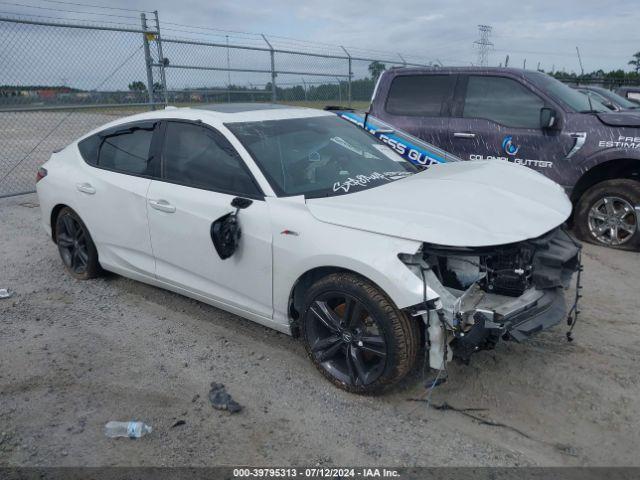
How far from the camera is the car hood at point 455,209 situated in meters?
2.76

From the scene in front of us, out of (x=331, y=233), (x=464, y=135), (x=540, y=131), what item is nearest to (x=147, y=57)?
(x=464, y=135)

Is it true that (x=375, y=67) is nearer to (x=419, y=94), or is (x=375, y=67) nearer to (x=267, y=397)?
(x=419, y=94)

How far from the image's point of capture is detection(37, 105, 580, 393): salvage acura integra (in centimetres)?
278

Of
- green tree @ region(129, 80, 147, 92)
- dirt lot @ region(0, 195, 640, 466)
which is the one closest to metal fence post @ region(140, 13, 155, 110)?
green tree @ region(129, 80, 147, 92)

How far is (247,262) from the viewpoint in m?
3.37

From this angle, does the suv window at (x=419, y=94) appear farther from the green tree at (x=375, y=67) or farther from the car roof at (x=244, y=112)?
the green tree at (x=375, y=67)

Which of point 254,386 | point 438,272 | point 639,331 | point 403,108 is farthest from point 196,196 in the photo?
point 403,108

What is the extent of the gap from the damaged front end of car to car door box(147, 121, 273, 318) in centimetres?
105

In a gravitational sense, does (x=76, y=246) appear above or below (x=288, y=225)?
below

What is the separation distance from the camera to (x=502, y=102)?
20.4ft

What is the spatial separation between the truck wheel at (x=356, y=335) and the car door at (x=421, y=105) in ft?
13.2

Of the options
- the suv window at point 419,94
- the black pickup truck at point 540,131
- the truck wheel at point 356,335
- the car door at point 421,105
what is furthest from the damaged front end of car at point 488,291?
the suv window at point 419,94

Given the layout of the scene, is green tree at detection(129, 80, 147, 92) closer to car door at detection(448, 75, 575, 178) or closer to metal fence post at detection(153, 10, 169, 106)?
metal fence post at detection(153, 10, 169, 106)

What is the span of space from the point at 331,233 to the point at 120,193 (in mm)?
2012
